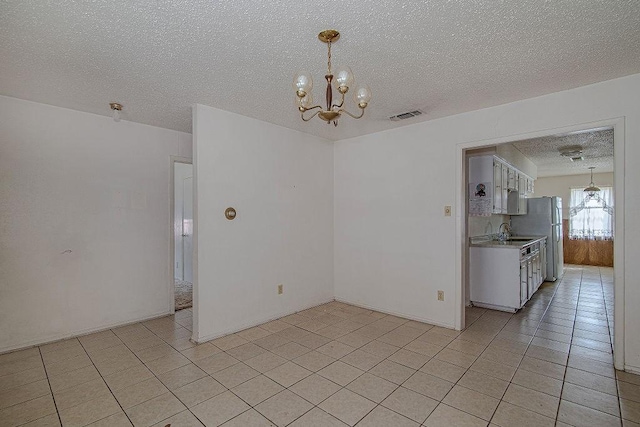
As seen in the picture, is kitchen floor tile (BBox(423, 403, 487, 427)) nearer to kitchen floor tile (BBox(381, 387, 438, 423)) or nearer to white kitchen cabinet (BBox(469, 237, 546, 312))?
kitchen floor tile (BBox(381, 387, 438, 423))

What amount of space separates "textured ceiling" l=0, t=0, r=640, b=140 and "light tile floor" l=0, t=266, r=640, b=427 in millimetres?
2446

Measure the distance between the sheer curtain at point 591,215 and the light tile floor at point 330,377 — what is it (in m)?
5.87

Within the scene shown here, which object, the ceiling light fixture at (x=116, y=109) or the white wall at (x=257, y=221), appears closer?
the ceiling light fixture at (x=116, y=109)

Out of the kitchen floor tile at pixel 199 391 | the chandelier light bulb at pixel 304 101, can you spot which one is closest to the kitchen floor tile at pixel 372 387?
the kitchen floor tile at pixel 199 391

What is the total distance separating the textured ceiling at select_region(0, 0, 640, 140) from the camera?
1.75 meters

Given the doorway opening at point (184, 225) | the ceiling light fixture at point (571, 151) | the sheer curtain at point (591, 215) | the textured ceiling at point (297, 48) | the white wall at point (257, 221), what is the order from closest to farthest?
the textured ceiling at point (297, 48), the white wall at point (257, 221), the ceiling light fixture at point (571, 151), the doorway opening at point (184, 225), the sheer curtain at point (591, 215)

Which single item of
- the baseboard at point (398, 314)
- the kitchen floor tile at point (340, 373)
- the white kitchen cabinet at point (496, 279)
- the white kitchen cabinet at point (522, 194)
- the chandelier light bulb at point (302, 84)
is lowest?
the kitchen floor tile at point (340, 373)

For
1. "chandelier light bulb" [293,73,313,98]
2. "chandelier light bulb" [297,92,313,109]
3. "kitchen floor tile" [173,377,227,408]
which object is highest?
"chandelier light bulb" [293,73,313,98]

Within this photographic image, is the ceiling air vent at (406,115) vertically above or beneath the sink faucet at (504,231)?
above

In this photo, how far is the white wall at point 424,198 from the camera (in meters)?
2.58

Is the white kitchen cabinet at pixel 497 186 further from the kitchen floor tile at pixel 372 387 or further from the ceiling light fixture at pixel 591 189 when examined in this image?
the ceiling light fixture at pixel 591 189

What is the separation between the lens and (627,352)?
8.44 feet

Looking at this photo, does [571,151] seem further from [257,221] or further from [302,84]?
[302,84]

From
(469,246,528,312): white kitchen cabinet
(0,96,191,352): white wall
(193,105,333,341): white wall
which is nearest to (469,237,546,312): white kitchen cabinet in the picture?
(469,246,528,312): white kitchen cabinet
